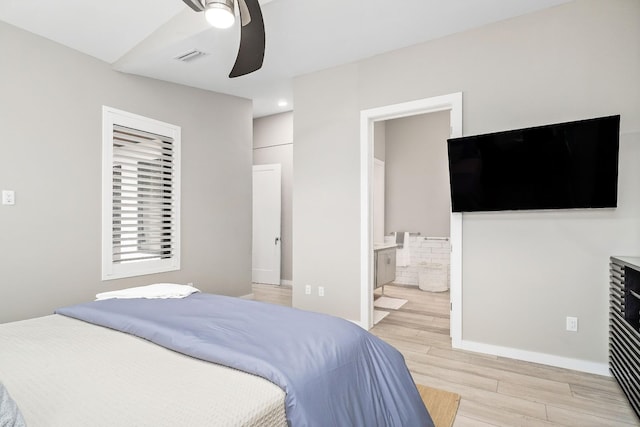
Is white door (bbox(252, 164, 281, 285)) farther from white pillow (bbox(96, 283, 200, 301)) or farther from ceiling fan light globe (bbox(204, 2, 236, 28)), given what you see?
ceiling fan light globe (bbox(204, 2, 236, 28))

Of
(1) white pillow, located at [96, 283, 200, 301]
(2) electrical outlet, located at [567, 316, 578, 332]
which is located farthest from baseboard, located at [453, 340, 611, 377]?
(1) white pillow, located at [96, 283, 200, 301]

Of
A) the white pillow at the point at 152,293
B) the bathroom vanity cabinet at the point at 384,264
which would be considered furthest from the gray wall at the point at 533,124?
the white pillow at the point at 152,293

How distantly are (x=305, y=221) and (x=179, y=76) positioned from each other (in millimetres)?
2223

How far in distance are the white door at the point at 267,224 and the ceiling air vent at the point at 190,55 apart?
2956 millimetres

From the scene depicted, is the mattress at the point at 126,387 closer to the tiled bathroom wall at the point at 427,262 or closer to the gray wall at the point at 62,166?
the gray wall at the point at 62,166

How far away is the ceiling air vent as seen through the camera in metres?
3.37

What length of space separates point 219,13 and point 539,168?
8.62 ft

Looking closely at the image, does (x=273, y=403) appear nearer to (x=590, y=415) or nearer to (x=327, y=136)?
(x=590, y=415)

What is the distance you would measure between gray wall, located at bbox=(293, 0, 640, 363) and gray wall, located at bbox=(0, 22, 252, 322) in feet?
6.65

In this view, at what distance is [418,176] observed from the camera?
6375mm

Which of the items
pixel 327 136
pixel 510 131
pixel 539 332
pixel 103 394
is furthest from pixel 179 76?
pixel 539 332

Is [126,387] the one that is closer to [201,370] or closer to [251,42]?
[201,370]

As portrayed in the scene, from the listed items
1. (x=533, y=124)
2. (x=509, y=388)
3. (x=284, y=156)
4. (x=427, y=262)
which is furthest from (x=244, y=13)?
(x=427, y=262)

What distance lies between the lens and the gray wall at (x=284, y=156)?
6223 millimetres
